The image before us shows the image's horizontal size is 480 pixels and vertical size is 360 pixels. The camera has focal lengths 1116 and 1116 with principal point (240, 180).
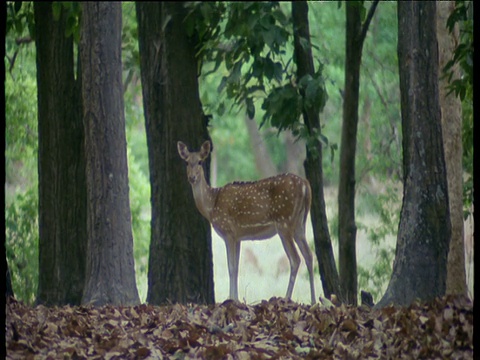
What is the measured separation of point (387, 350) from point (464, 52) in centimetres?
305

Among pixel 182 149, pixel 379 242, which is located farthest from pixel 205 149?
pixel 379 242

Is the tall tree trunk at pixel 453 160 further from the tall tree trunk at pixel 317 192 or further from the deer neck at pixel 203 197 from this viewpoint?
the deer neck at pixel 203 197

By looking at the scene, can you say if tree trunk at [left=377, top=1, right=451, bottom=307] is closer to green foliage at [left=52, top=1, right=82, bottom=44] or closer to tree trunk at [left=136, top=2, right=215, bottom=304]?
tree trunk at [left=136, top=2, right=215, bottom=304]

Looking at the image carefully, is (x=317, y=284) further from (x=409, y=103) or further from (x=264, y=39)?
(x=409, y=103)

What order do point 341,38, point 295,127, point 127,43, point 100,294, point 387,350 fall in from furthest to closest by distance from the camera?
point 341,38
point 127,43
point 295,127
point 100,294
point 387,350

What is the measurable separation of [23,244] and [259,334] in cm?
1074

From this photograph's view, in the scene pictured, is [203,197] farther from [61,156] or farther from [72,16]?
[72,16]

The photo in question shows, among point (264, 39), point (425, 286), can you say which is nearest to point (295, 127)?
point (264, 39)

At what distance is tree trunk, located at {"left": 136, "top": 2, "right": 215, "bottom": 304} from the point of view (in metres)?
12.6

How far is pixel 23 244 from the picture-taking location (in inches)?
738

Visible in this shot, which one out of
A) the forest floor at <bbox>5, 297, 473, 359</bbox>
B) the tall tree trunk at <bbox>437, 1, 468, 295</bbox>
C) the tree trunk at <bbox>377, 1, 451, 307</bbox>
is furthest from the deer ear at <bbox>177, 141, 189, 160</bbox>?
the tall tree trunk at <bbox>437, 1, 468, 295</bbox>

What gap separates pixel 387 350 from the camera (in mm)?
8188

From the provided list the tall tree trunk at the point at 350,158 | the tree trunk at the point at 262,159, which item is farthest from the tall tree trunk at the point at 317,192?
the tree trunk at the point at 262,159

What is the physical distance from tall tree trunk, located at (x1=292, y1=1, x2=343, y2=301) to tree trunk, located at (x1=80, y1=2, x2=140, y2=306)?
9.15 feet
